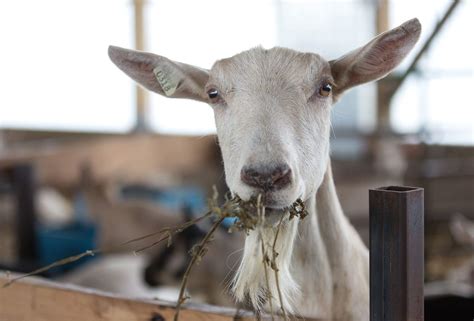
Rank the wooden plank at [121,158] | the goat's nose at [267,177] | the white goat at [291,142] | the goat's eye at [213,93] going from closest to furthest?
1. the goat's nose at [267,177]
2. the white goat at [291,142]
3. the goat's eye at [213,93]
4. the wooden plank at [121,158]

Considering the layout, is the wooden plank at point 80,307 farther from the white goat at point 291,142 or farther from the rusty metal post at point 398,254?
the rusty metal post at point 398,254

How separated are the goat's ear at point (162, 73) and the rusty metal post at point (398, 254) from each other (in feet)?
3.31

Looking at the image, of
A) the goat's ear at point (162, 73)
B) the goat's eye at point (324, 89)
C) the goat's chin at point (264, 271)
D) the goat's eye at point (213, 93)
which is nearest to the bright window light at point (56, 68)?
the goat's ear at point (162, 73)

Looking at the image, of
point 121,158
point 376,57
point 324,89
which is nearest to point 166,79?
point 324,89

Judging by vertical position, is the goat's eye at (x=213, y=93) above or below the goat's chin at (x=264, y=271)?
above

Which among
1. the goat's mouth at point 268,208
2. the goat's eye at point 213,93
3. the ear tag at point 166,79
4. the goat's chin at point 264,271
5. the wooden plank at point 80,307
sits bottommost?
the wooden plank at point 80,307

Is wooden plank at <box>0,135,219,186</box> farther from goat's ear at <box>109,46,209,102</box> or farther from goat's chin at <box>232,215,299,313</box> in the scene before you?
goat's chin at <box>232,215,299,313</box>

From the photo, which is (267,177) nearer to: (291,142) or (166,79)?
(291,142)

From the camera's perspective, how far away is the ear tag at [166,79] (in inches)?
93.3

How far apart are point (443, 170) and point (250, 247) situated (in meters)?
6.34

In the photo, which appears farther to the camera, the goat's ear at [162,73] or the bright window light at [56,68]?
the bright window light at [56,68]

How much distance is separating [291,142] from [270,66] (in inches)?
13.7

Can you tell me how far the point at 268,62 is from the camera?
87.4 inches

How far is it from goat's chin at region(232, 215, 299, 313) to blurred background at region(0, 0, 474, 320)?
0.50 metres
